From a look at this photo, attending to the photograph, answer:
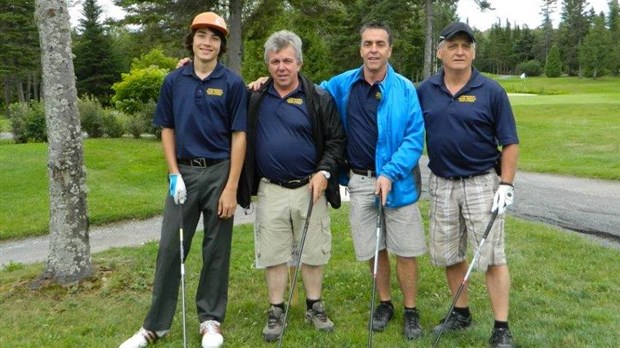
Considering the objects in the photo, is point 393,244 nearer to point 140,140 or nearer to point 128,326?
point 128,326

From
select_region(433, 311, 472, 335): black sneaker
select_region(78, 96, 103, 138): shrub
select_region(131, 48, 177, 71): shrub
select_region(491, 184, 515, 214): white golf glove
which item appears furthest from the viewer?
select_region(131, 48, 177, 71): shrub

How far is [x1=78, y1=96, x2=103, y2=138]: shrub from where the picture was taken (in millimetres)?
20156

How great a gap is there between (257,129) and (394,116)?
1026 mm

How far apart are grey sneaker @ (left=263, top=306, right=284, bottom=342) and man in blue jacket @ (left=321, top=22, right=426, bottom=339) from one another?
2.47ft

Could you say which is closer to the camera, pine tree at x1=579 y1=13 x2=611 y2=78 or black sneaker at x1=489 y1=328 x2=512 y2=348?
black sneaker at x1=489 y1=328 x2=512 y2=348

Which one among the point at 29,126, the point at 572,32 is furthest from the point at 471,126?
the point at 572,32

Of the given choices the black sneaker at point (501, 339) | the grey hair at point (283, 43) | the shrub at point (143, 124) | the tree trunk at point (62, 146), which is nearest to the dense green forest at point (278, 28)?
the shrub at point (143, 124)

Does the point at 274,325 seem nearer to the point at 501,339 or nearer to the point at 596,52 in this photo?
the point at 501,339

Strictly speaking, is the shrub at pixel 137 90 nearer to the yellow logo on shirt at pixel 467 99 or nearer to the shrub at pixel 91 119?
the shrub at pixel 91 119

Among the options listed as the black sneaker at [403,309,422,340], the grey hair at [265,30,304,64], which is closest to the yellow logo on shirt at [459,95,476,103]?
the grey hair at [265,30,304,64]

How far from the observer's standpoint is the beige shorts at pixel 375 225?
177 inches

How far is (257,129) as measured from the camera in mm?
4449

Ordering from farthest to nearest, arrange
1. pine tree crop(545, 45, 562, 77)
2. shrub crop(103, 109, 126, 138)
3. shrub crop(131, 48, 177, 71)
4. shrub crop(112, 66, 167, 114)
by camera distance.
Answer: pine tree crop(545, 45, 562, 77), shrub crop(131, 48, 177, 71), shrub crop(112, 66, 167, 114), shrub crop(103, 109, 126, 138)

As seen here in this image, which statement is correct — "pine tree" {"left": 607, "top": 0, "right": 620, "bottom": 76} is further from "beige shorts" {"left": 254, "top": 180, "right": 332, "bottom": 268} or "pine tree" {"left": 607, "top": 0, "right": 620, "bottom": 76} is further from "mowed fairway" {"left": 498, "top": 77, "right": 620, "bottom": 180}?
"beige shorts" {"left": 254, "top": 180, "right": 332, "bottom": 268}
